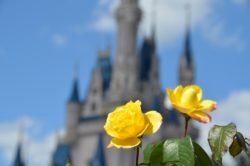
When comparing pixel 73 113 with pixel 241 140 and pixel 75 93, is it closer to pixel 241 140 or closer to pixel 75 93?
pixel 75 93

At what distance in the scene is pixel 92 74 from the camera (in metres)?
50.3

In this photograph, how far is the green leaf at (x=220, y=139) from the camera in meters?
1.38

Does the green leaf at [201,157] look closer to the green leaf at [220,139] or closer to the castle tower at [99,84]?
the green leaf at [220,139]

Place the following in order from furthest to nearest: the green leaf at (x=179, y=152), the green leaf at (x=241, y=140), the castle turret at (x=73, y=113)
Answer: the castle turret at (x=73, y=113), the green leaf at (x=241, y=140), the green leaf at (x=179, y=152)

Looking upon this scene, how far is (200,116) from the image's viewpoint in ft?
4.65

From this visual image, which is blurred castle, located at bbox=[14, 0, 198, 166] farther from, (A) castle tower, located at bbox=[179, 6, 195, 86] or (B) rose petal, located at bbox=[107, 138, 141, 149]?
(B) rose petal, located at bbox=[107, 138, 141, 149]

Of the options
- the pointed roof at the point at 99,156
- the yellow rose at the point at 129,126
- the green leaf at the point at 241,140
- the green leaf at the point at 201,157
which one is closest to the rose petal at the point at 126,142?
the yellow rose at the point at 129,126

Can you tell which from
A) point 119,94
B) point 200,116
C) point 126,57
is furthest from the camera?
point 119,94

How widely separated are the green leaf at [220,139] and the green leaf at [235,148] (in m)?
0.05

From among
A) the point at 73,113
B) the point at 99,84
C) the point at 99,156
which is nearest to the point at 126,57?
the point at 99,84

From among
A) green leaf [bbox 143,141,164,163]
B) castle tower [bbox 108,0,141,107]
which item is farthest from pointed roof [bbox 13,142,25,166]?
green leaf [bbox 143,141,164,163]

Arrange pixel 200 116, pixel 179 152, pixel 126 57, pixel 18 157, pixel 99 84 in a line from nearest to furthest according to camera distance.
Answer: pixel 179 152, pixel 200 116, pixel 18 157, pixel 126 57, pixel 99 84

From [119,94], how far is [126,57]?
9.14ft

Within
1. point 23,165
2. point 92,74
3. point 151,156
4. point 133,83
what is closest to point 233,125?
point 151,156
